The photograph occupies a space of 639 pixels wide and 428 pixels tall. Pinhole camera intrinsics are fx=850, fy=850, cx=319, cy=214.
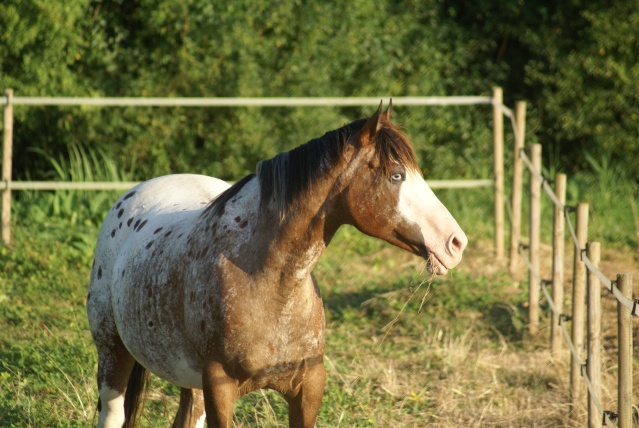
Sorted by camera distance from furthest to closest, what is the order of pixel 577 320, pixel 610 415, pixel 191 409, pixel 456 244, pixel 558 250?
pixel 558 250
pixel 577 320
pixel 191 409
pixel 610 415
pixel 456 244

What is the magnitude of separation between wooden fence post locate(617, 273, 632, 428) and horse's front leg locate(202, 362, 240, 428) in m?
1.53

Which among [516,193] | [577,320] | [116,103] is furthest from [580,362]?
[116,103]

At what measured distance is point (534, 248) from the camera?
616cm

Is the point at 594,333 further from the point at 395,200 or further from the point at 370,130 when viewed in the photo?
the point at 370,130

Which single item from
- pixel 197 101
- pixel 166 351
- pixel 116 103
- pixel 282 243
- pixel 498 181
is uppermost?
pixel 197 101

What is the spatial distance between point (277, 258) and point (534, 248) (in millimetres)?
3555

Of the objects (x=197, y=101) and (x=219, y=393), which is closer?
(x=219, y=393)

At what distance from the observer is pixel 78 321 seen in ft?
19.1

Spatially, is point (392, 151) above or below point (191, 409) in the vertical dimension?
above

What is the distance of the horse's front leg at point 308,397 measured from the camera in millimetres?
3133

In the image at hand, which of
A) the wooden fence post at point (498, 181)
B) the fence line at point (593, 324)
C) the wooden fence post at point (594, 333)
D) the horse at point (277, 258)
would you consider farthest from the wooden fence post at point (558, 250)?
the horse at point (277, 258)

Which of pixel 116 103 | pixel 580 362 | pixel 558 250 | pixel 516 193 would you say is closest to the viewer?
pixel 580 362

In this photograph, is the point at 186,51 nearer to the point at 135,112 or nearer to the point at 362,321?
the point at 135,112

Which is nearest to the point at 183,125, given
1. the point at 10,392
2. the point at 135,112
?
the point at 135,112
